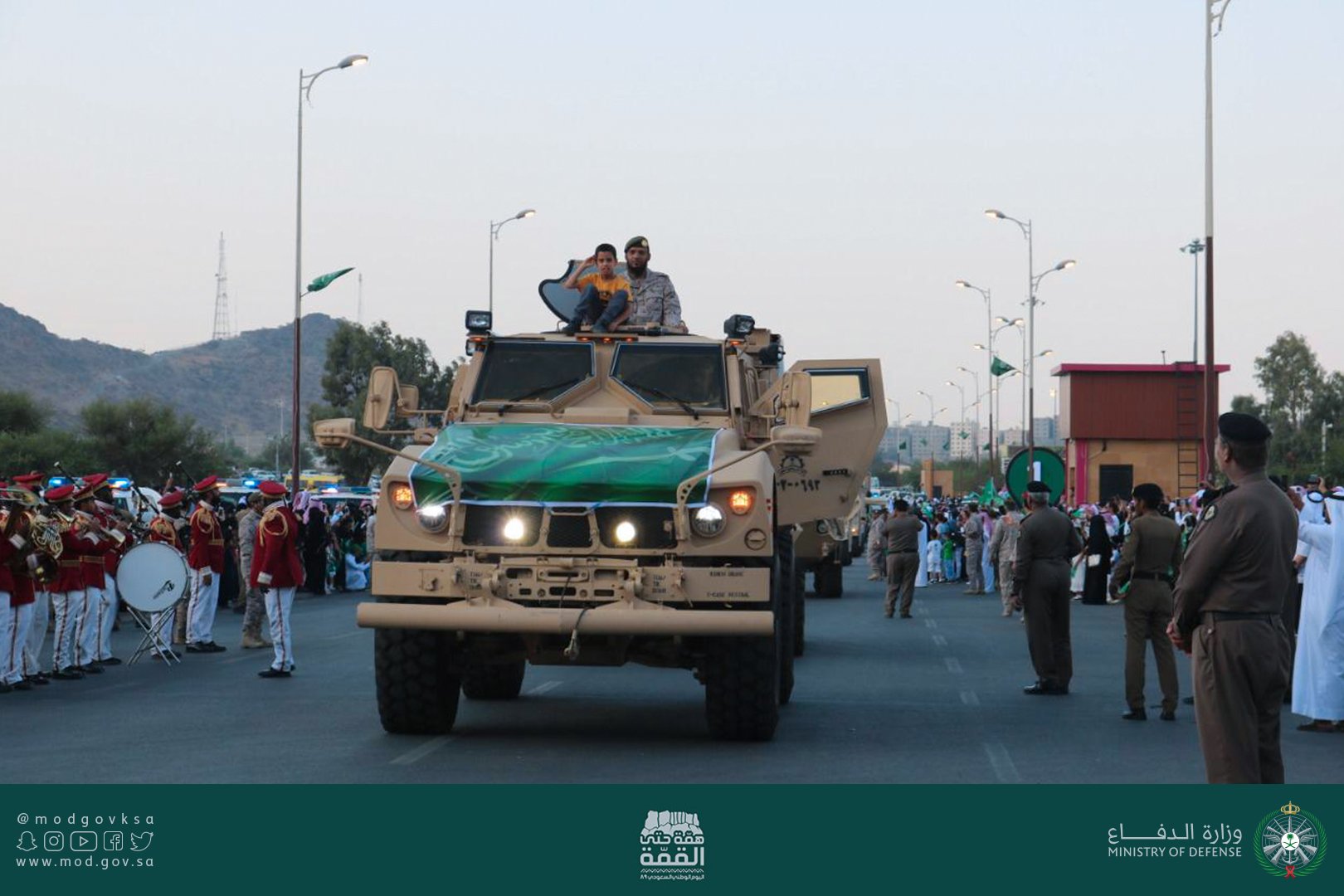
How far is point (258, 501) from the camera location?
2361cm

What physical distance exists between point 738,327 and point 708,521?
2.76 metres

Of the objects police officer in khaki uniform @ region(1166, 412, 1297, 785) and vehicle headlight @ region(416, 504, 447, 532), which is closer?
police officer in khaki uniform @ region(1166, 412, 1297, 785)

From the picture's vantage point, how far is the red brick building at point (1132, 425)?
236 feet

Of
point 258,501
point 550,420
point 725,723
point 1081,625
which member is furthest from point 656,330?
point 1081,625

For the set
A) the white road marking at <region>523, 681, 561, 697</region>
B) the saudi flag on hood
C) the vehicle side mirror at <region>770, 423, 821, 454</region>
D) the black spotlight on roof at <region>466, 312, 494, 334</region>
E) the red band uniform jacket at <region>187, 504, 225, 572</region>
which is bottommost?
the white road marking at <region>523, 681, 561, 697</region>

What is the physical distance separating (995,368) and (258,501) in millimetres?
45864

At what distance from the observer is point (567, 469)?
1290 cm

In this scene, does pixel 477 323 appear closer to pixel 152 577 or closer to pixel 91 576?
pixel 152 577

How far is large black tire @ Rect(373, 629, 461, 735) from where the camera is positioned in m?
13.2

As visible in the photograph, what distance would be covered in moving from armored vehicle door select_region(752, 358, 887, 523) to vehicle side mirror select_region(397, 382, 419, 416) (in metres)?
3.11

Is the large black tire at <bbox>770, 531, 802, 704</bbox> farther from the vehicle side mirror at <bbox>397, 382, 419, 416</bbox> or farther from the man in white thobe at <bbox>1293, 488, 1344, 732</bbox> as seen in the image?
the man in white thobe at <bbox>1293, 488, 1344, 732</bbox>

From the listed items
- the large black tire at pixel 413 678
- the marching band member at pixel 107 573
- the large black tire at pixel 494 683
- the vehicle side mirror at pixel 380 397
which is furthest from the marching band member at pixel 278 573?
the large black tire at pixel 413 678

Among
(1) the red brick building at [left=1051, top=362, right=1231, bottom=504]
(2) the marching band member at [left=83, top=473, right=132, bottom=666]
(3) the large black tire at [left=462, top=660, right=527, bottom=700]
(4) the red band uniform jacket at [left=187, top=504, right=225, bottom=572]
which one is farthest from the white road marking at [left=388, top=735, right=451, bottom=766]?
(1) the red brick building at [left=1051, top=362, right=1231, bottom=504]
